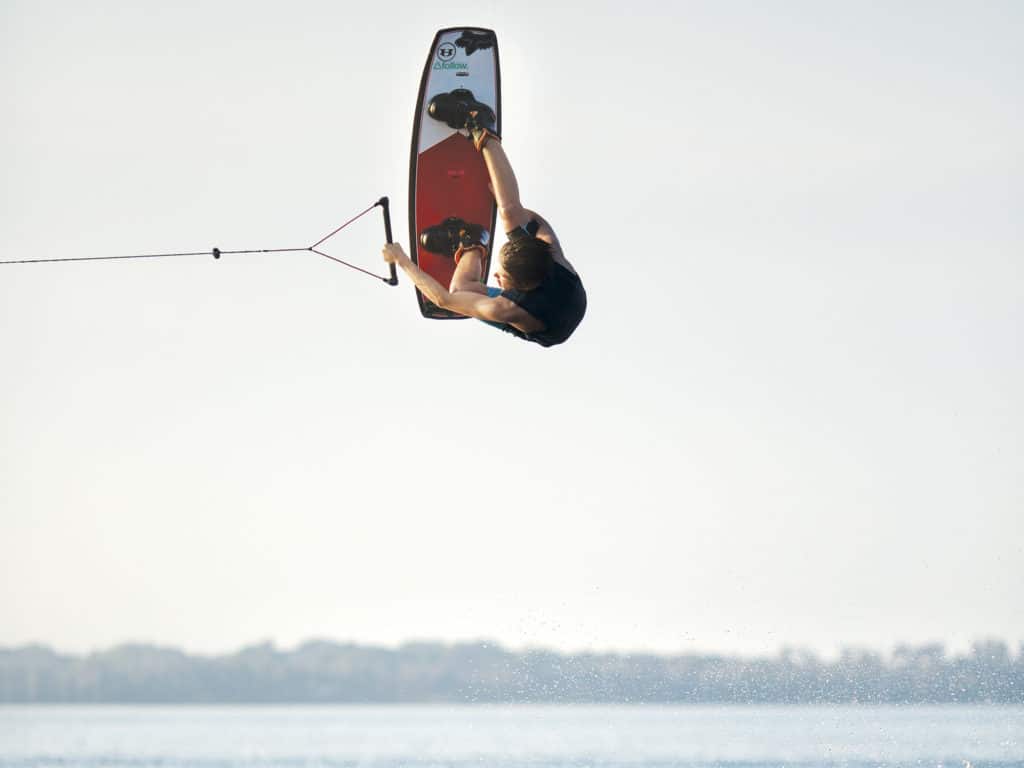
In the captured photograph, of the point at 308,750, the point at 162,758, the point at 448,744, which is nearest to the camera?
the point at 162,758

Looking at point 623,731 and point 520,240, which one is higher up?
point 520,240

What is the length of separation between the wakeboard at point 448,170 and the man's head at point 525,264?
5.71ft

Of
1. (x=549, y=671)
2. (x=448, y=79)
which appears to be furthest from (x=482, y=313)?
(x=549, y=671)

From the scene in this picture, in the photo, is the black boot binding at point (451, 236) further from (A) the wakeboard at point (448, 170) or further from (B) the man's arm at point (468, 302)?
(B) the man's arm at point (468, 302)

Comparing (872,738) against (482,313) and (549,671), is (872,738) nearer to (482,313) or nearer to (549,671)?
(482,313)

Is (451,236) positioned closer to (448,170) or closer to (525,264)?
(448,170)

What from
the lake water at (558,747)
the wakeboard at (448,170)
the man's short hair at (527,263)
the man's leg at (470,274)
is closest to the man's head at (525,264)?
the man's short hair at (527,263)

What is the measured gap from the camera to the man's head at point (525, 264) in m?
6.72

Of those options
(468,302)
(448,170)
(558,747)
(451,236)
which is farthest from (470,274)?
(558,747)

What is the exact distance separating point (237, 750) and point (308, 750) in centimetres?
181

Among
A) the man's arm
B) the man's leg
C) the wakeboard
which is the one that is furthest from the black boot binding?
the man's arm

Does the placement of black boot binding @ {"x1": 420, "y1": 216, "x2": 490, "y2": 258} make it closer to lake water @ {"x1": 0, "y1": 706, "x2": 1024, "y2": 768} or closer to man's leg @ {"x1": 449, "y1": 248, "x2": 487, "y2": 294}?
man's leg @ {"x1": 449, "y1": 248, "x2": 487, "y2": 294}

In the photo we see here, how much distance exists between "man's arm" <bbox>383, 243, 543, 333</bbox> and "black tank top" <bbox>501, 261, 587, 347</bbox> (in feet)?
0.12

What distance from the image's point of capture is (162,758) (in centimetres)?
3012
